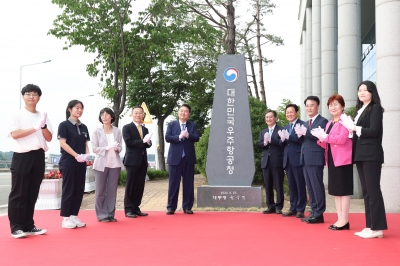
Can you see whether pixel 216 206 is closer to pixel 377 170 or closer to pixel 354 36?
pixel 377 170

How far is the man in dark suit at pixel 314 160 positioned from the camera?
696 centimetres

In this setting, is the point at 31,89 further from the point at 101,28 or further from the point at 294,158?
the point at 101,28

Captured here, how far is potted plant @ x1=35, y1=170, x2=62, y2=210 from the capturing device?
9.43m

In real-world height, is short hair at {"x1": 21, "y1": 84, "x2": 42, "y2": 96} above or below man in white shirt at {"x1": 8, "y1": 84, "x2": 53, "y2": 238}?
above

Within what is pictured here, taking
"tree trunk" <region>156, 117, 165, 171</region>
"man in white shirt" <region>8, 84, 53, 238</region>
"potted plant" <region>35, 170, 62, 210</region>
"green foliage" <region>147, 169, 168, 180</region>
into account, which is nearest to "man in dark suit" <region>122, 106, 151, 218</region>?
"man in white shirt" <region>8, 84, 53, 238</region>

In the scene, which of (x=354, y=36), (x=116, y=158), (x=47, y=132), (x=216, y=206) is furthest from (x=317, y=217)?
(x=354, y=36)

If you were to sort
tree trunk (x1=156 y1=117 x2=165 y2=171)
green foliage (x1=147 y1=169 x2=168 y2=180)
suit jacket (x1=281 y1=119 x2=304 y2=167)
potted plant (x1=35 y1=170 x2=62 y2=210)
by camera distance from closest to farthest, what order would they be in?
suit jacket (x1=281 y1=119 x2=304 y2=167), potted plant (x1=35 y1=170 x2=62 y2=210), green foliage (x1=147 y1=169 x2=168 y2=180), tree trunk (x1=156 y1=117 x2=165 y2=171)

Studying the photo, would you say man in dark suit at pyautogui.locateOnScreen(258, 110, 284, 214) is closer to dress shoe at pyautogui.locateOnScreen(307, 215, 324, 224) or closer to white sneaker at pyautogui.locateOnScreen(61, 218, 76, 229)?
dress shoe at pyautogui.locateOnScreen(307, 215, 324, 224)

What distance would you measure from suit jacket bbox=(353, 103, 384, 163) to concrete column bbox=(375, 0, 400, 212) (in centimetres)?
321

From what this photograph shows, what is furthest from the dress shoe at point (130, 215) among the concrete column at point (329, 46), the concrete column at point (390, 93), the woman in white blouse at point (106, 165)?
the concrete column at point (329, 46)

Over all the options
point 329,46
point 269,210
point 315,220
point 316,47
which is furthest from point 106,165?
point 316,47

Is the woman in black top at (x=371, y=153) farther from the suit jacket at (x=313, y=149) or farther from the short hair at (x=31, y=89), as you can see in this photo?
the short hair at (x=31, y=89)

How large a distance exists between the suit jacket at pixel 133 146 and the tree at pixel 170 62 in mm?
10790

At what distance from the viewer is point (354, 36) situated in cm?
1355
